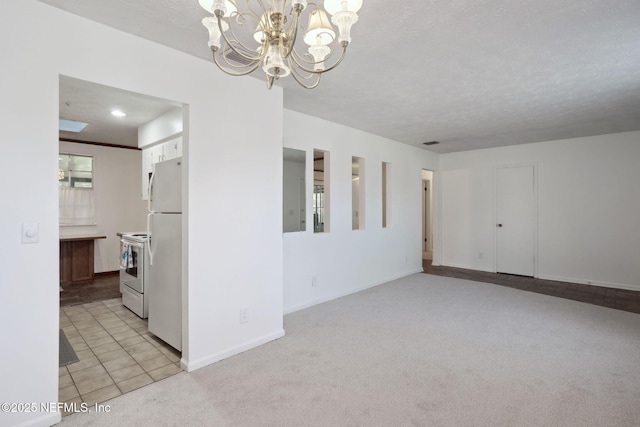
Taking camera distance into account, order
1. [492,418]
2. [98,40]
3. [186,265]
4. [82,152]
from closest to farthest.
A: [492,418], [98,40], [186,265], [82,152]

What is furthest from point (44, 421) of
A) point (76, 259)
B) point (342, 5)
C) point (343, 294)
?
point (76, 259)

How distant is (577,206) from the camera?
5.38 m

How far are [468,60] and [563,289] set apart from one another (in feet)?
14.3

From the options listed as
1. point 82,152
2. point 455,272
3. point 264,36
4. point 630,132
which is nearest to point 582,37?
point 264,36

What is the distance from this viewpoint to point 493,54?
98.3 inches

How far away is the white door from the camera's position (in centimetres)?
587

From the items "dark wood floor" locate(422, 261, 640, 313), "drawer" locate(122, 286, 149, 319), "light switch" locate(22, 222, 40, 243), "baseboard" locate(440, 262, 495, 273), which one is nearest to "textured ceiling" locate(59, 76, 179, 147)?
"light switch" locate(22, 222, 40, 243)

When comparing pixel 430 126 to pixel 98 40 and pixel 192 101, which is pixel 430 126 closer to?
pixel 192 101

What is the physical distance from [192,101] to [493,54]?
244cm

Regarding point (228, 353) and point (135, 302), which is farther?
point (135, 302)

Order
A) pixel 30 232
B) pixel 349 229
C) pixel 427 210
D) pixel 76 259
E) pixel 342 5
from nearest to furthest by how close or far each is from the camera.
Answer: pixel 342 5
pixel 30 232
pixel 349 229
pixel 76 259
pixel 427 210

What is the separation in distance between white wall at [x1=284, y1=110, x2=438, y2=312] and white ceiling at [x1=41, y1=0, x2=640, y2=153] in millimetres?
364

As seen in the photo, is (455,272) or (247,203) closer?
(247,203)

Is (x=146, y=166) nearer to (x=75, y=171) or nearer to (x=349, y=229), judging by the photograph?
(x=75, y=171)
